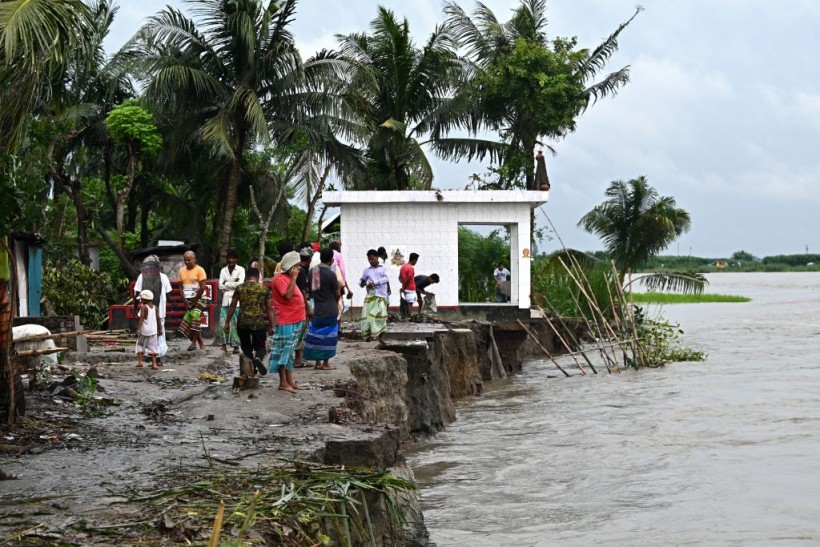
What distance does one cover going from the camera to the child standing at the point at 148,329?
12.6 metres

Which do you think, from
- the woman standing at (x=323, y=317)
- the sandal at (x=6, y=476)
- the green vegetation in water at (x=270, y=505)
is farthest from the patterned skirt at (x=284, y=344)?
the sandal at (x=6, y=476)

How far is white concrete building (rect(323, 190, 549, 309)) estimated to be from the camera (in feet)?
76.9

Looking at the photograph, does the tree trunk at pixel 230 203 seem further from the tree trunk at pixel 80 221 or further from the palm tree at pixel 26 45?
the palm tree at pixel 26 45

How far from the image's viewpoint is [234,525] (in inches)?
194

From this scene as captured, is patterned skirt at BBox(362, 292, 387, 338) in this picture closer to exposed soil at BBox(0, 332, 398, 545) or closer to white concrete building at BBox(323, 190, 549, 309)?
exposed soil at BBox(0, 332, 398, 545)

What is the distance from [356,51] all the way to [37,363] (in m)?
20.0

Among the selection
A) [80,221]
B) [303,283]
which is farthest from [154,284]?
[80,221]

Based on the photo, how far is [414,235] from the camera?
2366 centimetres

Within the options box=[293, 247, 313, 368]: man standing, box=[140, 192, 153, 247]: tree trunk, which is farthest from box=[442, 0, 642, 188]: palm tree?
box=[293, 247, 313, 368]: man standing

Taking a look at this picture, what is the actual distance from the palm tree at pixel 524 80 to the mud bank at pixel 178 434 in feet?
57.0

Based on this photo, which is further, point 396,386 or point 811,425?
point 811,425

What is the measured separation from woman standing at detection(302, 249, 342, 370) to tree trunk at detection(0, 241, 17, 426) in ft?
14.9

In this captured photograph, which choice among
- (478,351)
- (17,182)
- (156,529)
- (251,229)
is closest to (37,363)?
(17,182)

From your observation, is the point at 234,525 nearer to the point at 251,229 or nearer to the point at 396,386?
the point at 396,386
